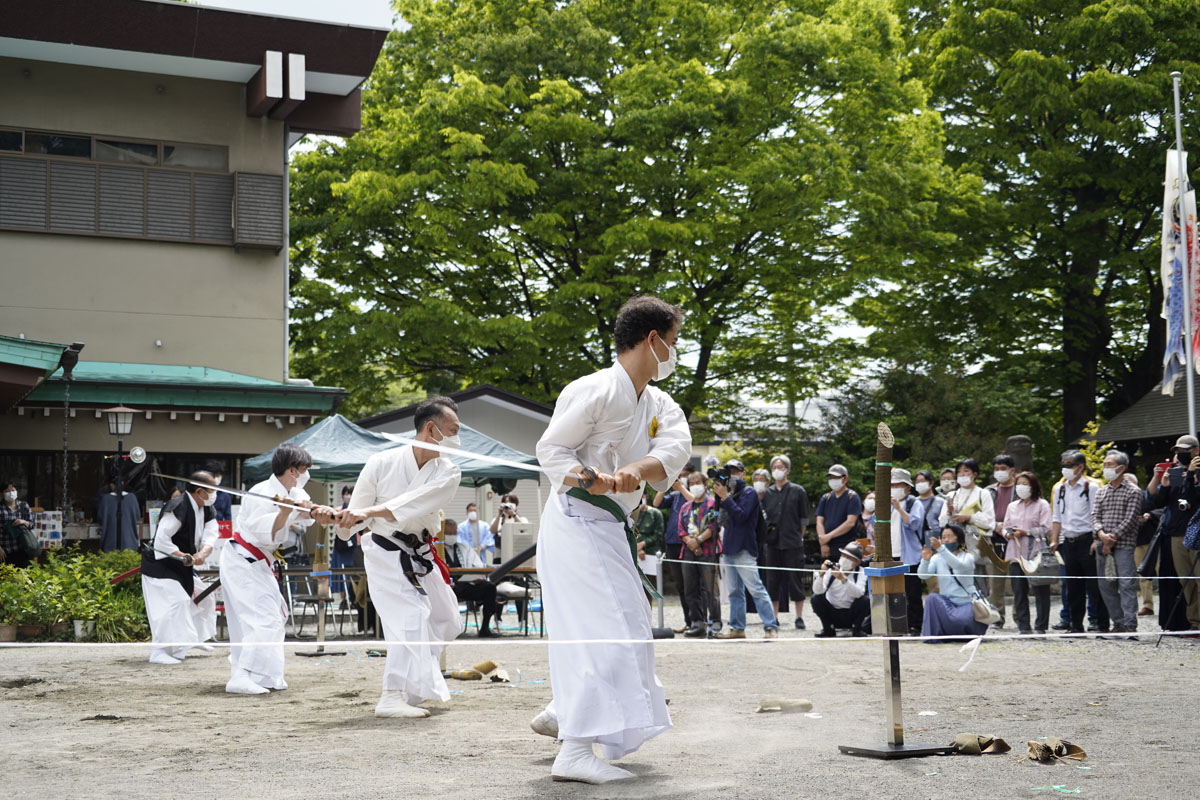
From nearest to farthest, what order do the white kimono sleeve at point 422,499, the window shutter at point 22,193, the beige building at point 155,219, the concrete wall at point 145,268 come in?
the white kimono sleeve at point 422,499, the beige building at point 155,219, the window shutter at point 22,193, the concrete wall at point 145,268

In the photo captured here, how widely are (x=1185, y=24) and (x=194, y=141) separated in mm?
19673

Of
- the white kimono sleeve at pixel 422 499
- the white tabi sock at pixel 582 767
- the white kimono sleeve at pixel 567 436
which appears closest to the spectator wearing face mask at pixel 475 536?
the white kimono sleeve at pixel 422 499

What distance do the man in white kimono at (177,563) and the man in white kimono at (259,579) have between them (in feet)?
6.31

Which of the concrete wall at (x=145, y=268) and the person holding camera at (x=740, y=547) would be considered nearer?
the person holding camera at (x=740, y=547)

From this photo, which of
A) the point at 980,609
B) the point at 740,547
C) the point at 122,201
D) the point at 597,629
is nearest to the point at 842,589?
the point at 740,547

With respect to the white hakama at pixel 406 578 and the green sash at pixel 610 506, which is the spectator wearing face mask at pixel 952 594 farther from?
the green sash at pixel 610 506

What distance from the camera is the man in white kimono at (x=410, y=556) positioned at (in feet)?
24.8

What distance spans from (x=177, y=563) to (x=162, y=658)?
0.93 m

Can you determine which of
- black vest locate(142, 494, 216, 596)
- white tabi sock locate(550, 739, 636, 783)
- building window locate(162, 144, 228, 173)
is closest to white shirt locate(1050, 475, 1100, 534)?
black vest locate(142, 494, 216, 596)

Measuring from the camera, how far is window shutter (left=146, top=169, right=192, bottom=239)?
20.7m

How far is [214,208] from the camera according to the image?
21.1m

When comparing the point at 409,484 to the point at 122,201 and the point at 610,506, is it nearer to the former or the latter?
the point at 610,506

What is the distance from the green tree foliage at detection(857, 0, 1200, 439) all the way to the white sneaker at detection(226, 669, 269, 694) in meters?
17.9

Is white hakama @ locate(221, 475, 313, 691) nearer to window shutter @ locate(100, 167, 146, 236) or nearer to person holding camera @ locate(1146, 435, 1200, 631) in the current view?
person holding camera @ locate(1146, 435, 1200, 631)
